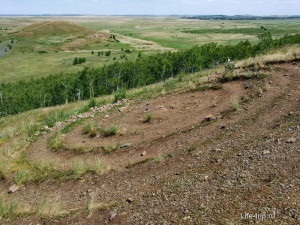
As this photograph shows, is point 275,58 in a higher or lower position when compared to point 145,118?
higher

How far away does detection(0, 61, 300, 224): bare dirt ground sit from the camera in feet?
35.4

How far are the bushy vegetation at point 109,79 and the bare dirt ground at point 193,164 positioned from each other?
55750 mm

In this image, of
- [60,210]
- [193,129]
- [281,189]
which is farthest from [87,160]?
[281,189]

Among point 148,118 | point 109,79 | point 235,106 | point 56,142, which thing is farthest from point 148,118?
point 109,79

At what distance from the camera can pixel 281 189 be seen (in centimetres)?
1077

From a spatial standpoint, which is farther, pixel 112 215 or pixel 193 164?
pixel 193 164

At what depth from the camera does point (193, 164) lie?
1383cm

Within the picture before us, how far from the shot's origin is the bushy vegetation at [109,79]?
77.0m

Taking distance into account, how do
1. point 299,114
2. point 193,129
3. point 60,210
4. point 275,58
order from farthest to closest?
point 275,58 → point 193,129 → point 299,114 → point 60,210

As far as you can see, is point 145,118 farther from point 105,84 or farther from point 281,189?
point 105,84

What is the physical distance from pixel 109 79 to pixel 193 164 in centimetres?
7119

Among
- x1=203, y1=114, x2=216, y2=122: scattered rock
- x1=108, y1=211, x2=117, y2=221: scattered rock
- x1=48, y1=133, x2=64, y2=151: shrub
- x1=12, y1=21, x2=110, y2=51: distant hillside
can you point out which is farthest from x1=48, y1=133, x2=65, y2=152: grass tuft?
x1=12, y1=21, x2=110, y2=51: distant hillside

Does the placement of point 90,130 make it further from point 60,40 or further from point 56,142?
point 60,40

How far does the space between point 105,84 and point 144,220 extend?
76.1 metres
